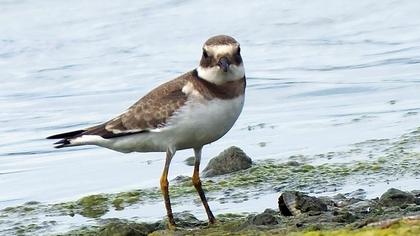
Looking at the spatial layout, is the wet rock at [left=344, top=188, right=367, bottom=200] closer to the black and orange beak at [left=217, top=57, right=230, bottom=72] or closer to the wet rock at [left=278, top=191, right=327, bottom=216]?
the wet rock at [left=278, top=191, right=327, bottom=216]

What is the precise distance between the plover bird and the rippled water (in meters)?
0.95

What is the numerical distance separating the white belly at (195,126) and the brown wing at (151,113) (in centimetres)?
5

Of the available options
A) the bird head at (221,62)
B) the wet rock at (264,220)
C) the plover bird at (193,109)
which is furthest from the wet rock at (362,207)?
the bird head at (221,62)

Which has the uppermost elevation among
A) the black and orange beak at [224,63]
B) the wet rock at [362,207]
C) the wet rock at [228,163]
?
the black and orange beak at [224,63]

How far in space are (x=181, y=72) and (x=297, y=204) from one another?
7811 millimetres

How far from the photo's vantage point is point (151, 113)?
27.5ft

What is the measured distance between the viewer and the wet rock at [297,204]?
8055 millimetres

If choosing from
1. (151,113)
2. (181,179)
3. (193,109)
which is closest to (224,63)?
(193,109)

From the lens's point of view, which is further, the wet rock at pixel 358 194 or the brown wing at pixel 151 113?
the wet rock at pixel 358 194

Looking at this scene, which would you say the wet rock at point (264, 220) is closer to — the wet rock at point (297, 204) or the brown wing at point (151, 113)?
the wet rock at point (297, 204)

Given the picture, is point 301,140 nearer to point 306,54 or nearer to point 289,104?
point 289,104

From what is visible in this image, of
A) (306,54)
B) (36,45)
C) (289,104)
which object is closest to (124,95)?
(289,104)

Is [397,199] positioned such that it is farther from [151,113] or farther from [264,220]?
[151,113]

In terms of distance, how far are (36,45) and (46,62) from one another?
1263 millimetres
